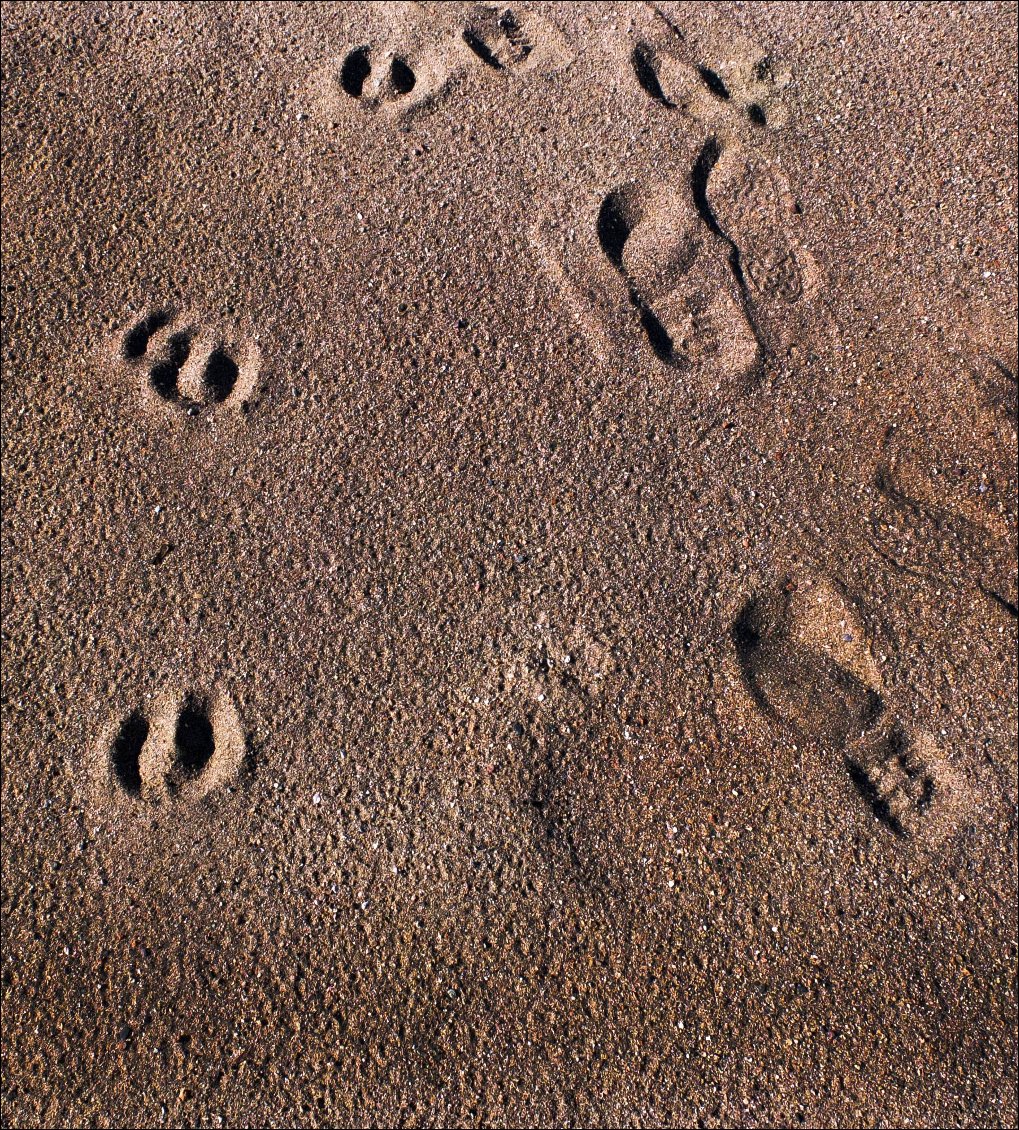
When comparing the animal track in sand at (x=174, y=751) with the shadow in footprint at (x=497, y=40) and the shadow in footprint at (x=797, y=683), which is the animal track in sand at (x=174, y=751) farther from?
the shadow in footprint at (x=497, y=40)

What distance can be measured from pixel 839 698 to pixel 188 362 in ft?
5.84

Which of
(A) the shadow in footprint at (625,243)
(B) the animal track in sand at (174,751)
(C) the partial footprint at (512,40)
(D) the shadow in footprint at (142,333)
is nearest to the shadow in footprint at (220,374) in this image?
(D) the shadow in footprint at (142,333)

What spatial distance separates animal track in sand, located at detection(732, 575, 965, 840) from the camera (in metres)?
1.91

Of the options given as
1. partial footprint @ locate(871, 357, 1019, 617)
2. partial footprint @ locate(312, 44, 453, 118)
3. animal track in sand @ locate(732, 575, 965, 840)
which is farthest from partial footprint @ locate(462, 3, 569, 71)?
animal track in sand @ locate(732, 575, 965, 840)

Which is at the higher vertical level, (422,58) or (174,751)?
(422,58)

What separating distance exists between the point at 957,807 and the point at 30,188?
110 inches

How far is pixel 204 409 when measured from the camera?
2098mm

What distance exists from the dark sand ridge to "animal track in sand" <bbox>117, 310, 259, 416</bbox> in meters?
0.01

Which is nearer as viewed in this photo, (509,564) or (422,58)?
(509,564)

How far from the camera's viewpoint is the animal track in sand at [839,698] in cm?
191

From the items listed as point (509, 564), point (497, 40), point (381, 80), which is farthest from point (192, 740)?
point (497, 40)

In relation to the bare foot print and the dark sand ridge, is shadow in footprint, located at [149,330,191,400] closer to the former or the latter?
the dark sand ridge

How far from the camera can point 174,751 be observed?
1898mm

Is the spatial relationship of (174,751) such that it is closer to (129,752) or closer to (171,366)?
(129,752)
